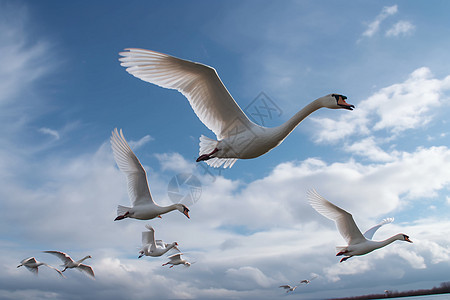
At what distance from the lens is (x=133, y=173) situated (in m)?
14.9

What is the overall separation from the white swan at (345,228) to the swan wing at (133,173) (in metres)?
7.02

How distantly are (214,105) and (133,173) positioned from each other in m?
6.77

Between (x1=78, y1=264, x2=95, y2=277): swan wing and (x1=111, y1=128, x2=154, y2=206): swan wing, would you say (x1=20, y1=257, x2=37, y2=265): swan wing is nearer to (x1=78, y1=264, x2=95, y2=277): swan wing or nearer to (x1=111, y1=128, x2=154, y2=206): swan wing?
(x1=78, y1=264, x2=95, y2=277): swan wing

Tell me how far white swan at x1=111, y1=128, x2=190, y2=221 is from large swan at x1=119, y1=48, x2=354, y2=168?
230 inches

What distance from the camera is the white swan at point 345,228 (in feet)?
51.9

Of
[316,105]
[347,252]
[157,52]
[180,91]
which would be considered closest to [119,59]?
[157,52]

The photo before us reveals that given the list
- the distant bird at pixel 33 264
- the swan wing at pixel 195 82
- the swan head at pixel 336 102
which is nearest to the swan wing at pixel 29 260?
the distant bird at pixel 33 264

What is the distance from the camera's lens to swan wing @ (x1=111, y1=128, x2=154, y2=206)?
14.7 meters

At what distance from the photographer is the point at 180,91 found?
9.24 meters

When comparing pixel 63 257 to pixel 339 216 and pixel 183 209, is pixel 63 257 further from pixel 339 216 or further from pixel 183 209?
pixel 339 216

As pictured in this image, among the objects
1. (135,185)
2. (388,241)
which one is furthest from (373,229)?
(135,185)

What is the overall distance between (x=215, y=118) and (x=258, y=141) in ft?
5.01

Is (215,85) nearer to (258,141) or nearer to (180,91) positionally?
(180,91)

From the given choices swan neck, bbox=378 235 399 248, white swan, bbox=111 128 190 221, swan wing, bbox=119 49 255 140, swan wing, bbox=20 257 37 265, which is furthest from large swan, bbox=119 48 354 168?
swan wing, bbox=20 257 37 265
